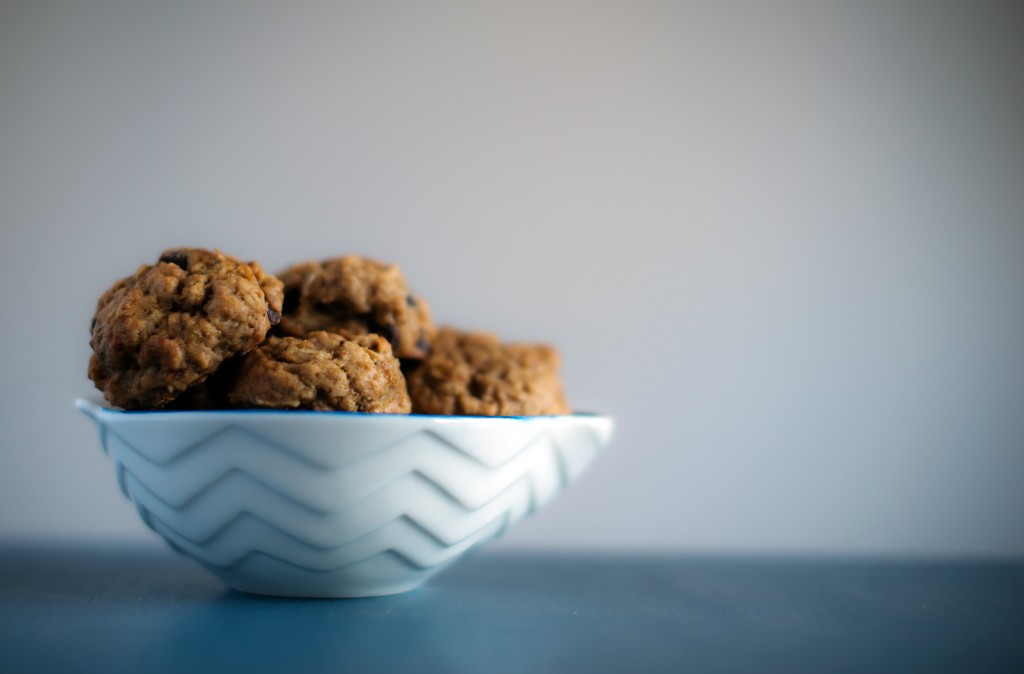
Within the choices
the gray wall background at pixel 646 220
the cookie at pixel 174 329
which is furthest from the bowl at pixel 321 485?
the gray wall background at pixel 646 220

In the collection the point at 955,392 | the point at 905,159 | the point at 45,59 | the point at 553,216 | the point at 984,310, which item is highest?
the point at 45,59

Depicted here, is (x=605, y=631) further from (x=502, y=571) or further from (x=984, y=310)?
(x=984, y=310)

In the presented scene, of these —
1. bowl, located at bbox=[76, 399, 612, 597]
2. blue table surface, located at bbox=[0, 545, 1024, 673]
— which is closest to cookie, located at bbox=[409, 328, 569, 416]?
bowl, located at bbox=[76, 399, 612, 597]

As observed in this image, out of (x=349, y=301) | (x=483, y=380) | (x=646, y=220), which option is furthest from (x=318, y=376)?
(x=646, y=220)

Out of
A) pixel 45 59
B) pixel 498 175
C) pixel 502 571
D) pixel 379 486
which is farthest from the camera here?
pixel 498 175

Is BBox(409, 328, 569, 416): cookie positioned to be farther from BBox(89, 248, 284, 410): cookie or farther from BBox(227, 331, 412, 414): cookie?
BBox(89, 248, 284, 410): cookie

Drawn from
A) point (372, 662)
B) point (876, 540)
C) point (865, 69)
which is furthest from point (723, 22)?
point (372, 662)
